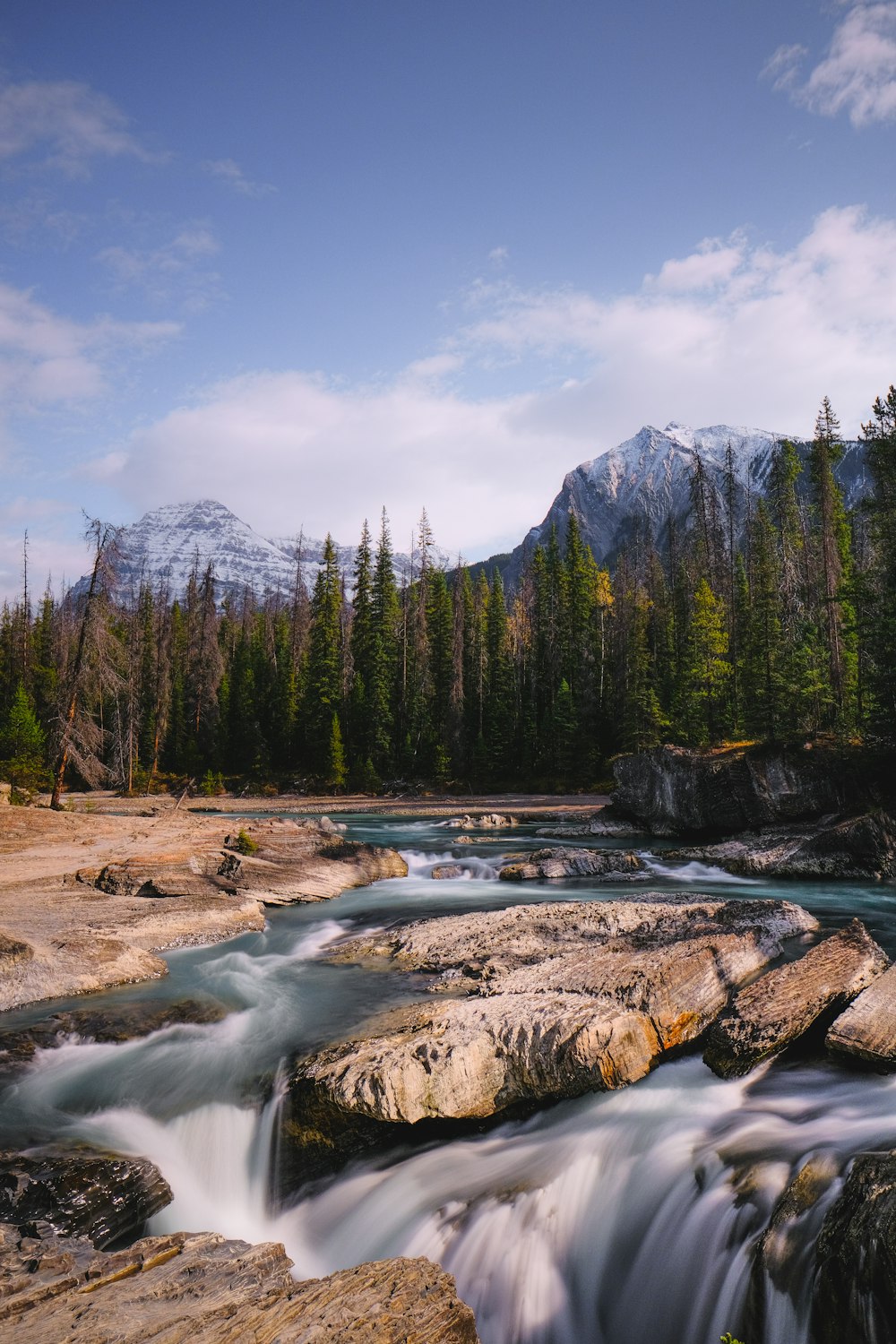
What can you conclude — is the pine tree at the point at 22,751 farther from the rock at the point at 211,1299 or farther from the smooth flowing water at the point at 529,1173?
the rock at the point at 211,1299

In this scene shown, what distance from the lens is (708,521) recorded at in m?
60.6

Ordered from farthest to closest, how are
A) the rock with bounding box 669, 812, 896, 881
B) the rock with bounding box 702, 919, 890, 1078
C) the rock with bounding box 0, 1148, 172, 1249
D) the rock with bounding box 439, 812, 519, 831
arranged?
1. the rock with bounding box 439, 812, 519, 831
2. the rock with bounding box 669, 812, 896, 881
3. the rock with bounding box 702, 919, 890, 1078
4. the rock with bounding box 0, 1148, 172, 1249

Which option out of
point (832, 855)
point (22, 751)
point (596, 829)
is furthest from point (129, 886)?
point (22, 751)

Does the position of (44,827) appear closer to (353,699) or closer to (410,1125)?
(410,1125)

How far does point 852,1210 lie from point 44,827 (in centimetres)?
1675

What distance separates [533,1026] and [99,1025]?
561 cm

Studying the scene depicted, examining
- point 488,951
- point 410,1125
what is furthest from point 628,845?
point 410,1125

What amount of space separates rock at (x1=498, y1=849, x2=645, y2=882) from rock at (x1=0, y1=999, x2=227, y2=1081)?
10324mm

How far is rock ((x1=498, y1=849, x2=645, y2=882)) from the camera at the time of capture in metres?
18.3

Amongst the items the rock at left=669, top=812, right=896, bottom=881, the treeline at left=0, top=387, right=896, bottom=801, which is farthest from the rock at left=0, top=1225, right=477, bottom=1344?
the treeline at left=0, top=387, right=896, bottom=801

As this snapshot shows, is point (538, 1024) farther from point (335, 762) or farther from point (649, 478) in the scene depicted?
point (649, 478)

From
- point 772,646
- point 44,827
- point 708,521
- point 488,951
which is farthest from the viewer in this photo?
point 708,521

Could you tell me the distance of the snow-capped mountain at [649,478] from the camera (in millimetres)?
158750

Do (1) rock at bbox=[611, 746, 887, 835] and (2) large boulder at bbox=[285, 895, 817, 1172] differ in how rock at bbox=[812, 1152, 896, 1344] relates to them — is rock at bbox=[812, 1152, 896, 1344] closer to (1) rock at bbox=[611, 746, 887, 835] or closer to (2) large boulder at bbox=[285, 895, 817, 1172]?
(2) large boulder at bbox=[285, 895, 817, 1172]
